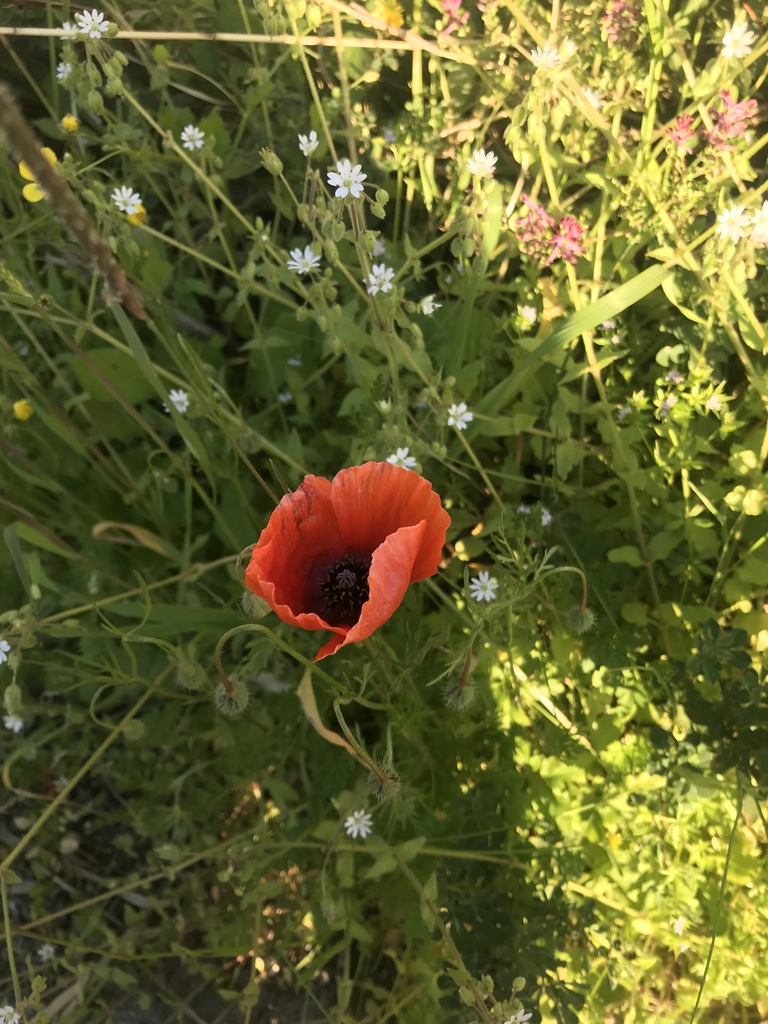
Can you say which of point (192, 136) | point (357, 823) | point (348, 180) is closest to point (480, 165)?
point (348, 180)

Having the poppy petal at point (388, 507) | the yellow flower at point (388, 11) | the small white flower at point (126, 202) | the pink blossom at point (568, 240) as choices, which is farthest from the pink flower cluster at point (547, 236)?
the small white flower at point (126, 202)

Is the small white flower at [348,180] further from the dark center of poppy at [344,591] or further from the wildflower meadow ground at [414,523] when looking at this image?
the dark center of poppy at [344,591]

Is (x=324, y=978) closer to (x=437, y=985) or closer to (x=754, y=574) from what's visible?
(x=437, y=985)

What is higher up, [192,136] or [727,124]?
[192,136]

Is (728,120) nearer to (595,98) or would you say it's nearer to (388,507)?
(595,98)

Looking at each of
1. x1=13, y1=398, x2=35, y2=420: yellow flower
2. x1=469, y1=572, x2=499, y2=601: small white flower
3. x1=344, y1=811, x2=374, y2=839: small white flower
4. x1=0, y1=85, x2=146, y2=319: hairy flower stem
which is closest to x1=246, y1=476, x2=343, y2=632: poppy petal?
x1=469, y1=572, x2=499, y2=601: small white flower

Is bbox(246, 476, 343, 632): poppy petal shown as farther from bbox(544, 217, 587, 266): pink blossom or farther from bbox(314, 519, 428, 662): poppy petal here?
bbox(544, 217, 587, 266): pink blossom
